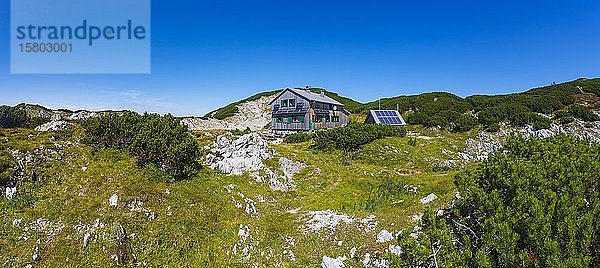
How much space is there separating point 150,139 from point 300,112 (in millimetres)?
34010

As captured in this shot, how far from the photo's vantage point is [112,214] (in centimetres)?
1652

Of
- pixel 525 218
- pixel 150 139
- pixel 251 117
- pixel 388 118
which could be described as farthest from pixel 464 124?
pixel 251 117

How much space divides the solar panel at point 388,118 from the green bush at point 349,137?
12511 millimetres

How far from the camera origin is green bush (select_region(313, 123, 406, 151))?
3806cm

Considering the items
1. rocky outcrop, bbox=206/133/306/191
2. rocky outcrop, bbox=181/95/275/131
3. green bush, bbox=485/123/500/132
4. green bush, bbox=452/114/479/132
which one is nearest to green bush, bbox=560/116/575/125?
green bush, bbox=485/123/500/132

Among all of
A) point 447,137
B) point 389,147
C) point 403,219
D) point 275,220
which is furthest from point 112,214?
point 447,137

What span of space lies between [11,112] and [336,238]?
53058mm

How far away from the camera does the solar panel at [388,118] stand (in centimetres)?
5472

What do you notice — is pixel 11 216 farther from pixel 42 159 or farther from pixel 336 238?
pixel 336 238

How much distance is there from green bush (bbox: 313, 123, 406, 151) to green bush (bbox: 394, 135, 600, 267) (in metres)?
25.3

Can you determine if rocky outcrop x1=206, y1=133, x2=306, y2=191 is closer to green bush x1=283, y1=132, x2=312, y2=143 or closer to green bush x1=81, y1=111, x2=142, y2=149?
green bush x1=81, y1=111, x2=142, y2=149

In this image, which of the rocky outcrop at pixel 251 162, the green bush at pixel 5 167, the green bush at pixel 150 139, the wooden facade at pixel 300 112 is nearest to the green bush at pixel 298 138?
the wooden facade at pixel 300 112

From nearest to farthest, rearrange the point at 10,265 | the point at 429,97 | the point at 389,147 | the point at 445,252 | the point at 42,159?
the point at 445,252 → the point at 10,265 → the point at 42,159 → the point at 389,147 → the point at 429,97

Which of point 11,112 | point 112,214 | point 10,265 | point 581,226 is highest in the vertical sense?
point 11,112
